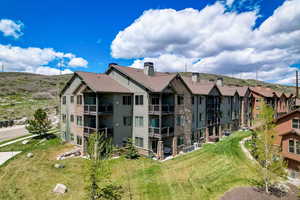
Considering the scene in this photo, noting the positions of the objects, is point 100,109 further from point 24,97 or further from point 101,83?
point 24,97

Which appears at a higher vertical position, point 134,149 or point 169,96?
point 169,96

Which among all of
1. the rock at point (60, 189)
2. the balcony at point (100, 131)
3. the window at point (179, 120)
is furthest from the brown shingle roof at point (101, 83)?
the rock at point (60, 189)

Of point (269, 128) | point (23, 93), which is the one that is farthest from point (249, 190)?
point (23, 93)

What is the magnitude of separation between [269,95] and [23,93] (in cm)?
12217

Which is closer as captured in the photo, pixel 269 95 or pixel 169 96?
pixel 169 96

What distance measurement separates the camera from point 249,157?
25.4 meters

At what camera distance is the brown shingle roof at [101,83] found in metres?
24.9

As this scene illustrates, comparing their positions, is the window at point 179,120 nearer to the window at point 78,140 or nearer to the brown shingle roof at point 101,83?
the brown shingle roof at point 101,83

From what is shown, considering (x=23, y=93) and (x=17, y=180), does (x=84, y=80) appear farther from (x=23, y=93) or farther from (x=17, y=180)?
(x=23, y=93)

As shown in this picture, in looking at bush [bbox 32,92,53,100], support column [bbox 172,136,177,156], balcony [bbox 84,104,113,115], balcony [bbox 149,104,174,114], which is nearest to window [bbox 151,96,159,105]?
balcony [bbox 149,104,174,114]

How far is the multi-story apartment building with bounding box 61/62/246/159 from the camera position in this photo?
25250mm

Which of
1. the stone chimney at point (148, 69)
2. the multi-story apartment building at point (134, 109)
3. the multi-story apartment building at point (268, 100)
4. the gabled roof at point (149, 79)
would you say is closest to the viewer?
the multi-story apartment building at point (134, 109)

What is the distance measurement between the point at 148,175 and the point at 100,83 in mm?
15735

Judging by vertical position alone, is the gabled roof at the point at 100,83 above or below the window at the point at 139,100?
above
